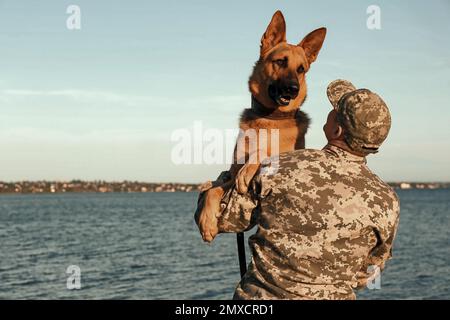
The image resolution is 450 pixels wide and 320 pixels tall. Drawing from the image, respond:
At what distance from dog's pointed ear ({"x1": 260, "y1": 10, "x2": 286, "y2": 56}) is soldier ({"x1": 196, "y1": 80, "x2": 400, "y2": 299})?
184 cm

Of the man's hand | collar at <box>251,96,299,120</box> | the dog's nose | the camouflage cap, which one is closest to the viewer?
the camouflage cap

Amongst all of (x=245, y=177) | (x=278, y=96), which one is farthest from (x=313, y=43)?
(x=245, y=177)

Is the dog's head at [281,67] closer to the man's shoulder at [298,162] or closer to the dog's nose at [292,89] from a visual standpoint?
the dog's nose at [292,89]

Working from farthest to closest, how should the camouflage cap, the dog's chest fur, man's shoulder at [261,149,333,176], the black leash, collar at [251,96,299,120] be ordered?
1. collar at [251,96,299,120]
2. the dog's chest fur
3. the black leash
4. man's shoulder at [261,149,333,176]
5. the camouflage cap

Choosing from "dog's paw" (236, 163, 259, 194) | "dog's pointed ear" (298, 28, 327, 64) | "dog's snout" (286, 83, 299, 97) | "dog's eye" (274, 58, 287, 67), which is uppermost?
"dog's pointed ear" (298, 28, 327, 64)

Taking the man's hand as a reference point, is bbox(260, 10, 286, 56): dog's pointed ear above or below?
above

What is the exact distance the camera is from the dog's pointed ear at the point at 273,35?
5488mm

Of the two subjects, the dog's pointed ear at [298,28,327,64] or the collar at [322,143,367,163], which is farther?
the dog's pointed ear at [298,28,327,64]

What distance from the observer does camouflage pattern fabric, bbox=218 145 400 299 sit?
3.65 m

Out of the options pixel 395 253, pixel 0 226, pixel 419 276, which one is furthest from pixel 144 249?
pixel 0 226

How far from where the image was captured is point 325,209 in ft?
11.9

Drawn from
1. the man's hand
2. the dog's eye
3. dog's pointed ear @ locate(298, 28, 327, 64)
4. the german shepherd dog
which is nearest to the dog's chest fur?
the german shepherd dog

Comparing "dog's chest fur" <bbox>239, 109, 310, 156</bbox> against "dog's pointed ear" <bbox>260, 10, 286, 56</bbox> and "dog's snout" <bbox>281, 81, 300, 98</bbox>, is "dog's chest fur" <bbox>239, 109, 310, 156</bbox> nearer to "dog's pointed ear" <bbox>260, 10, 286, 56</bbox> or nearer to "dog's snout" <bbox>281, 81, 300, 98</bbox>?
"dog's snout" <bbox>281, 81, 300, 98</bbox>

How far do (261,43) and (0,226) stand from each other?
Result: 89161 mm
